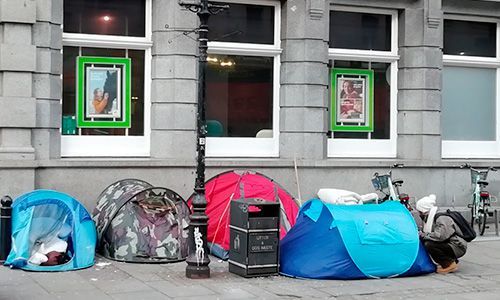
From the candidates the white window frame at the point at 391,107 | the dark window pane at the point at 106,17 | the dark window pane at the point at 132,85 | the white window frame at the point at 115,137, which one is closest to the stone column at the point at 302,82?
the white window frame at the point at 391,107

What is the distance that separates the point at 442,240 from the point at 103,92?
751 cm

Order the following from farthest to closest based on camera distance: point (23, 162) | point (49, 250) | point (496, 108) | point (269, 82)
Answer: point (496, 108), point (269, 82), point (23, 162), point (49, 250)

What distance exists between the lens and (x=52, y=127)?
570 inches

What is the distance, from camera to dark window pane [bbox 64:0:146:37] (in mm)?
15094

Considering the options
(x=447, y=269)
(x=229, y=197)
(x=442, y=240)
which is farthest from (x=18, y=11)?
(x=447, y=269)

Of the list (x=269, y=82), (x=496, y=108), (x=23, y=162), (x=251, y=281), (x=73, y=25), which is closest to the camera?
(x=251, y=281)

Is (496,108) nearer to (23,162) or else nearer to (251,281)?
(251,281)

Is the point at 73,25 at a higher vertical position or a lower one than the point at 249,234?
higher

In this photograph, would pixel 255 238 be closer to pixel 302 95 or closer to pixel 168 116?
pixel 168 116

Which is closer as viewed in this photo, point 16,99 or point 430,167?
point 16,99

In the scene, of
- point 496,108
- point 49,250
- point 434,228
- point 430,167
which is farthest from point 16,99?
point 496,108

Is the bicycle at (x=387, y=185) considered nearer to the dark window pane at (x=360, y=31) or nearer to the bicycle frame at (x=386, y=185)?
the bicycle frame at (x=386, y=185)

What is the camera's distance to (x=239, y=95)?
1656cm

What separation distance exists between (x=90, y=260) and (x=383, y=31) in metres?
9.50
